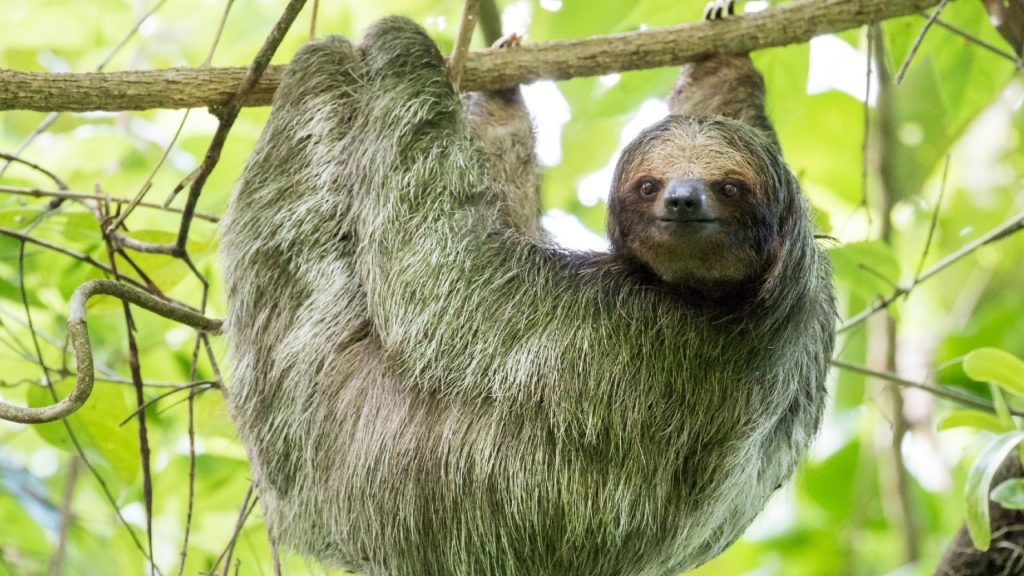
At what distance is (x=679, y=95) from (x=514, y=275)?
3.17 metres

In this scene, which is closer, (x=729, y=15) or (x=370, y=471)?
(x=370, y=471)

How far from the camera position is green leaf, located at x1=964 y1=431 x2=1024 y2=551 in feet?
20.1

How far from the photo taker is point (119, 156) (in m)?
10.0

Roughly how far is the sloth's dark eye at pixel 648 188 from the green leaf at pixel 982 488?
2.47 m

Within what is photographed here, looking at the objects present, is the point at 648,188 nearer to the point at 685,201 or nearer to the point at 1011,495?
the point at 685,201

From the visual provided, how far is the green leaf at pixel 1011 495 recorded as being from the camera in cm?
630

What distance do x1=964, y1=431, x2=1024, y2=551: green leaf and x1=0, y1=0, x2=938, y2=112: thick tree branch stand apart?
3.68m

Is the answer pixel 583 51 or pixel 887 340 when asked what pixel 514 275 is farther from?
pixel 887 340

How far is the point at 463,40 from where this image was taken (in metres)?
8.04

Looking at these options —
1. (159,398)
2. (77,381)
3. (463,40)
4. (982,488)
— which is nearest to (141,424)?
(159,398)

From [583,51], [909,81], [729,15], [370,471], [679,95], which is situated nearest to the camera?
[370,471]

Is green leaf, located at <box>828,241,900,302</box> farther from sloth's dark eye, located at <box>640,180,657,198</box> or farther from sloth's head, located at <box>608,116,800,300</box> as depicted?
sloth's dark eye, located at <box>640,180,657,198</box>

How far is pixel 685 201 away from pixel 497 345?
1564mm

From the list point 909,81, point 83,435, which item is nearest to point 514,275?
point 83,435
